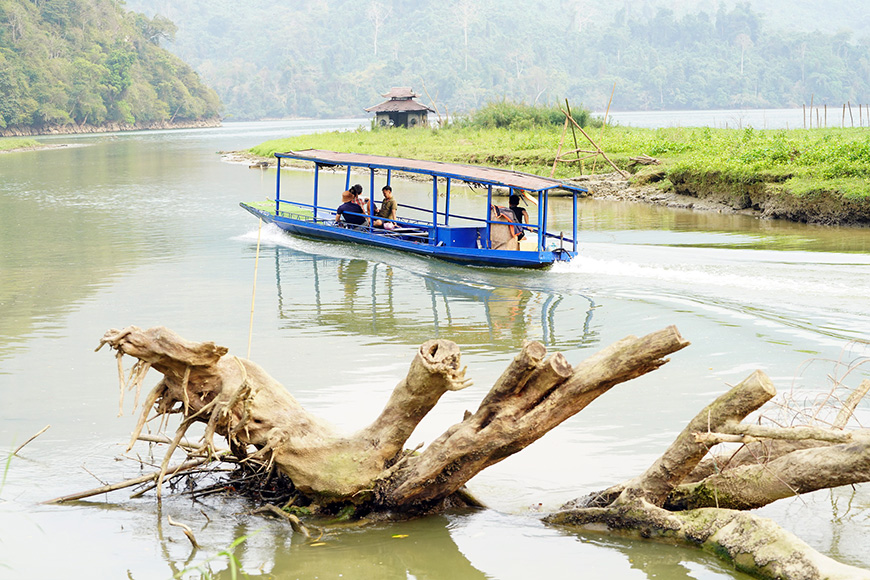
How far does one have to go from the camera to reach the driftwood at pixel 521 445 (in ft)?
15.4

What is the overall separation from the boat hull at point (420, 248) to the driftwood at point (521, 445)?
10019 mm

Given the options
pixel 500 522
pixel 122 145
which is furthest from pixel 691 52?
pixel 500 522

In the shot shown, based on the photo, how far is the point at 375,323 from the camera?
12.5 m

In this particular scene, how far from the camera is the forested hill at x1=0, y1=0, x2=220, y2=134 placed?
8912 centimetres

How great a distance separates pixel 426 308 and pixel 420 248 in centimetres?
370

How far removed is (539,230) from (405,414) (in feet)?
35.2

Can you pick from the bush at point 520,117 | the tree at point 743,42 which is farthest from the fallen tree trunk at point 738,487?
the tree at point 743,42

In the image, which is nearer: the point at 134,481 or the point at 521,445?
the point at 521,445

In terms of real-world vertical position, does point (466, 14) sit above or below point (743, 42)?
above

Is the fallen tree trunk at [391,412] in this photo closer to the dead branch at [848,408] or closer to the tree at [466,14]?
the dead branch at [848,408]

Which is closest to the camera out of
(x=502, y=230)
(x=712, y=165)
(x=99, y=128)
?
(x=502, y=230)

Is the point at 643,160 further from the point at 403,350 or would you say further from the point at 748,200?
the point at 403,350

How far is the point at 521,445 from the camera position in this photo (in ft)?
17.0

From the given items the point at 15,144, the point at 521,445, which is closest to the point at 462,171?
the point at 521,445
